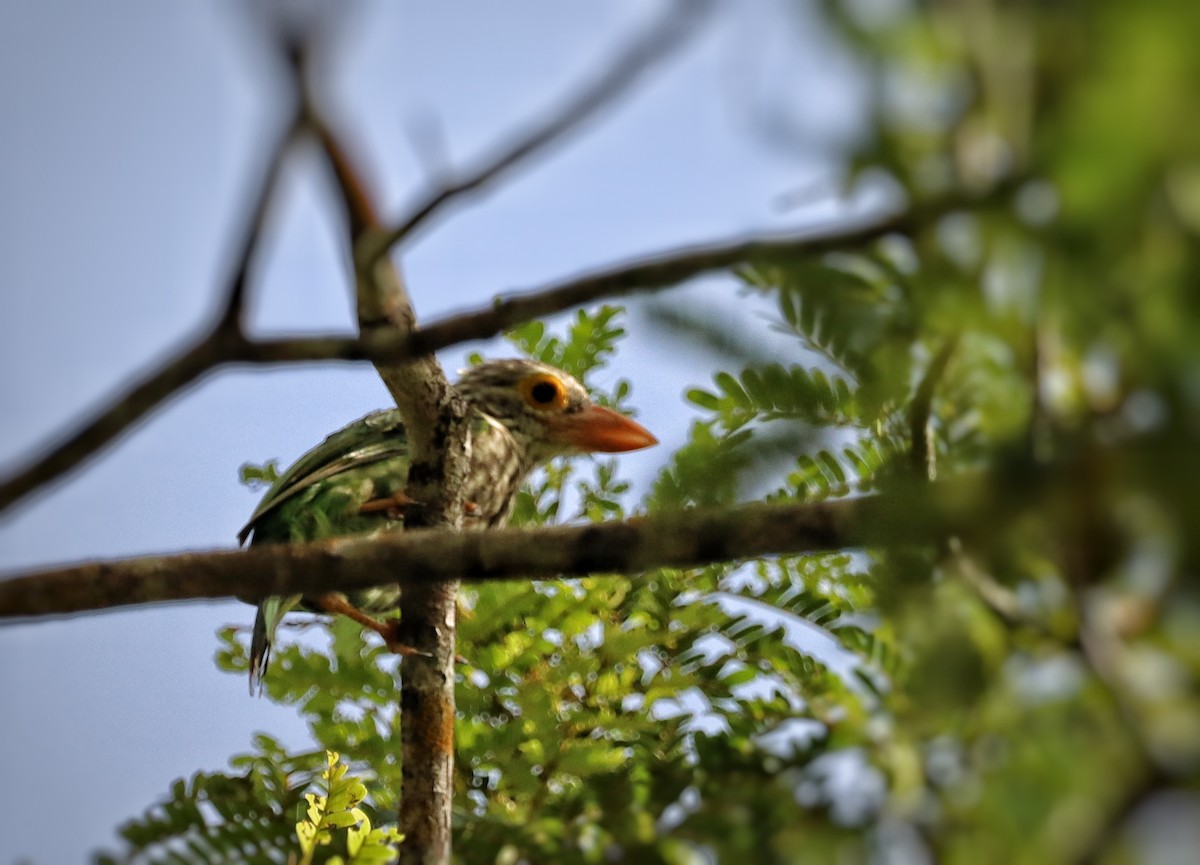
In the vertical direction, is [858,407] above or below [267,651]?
below

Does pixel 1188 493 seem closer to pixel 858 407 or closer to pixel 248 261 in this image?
pixel 858 407

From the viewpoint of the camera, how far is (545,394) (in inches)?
154

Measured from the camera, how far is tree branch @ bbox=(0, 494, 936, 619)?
1.79 meters

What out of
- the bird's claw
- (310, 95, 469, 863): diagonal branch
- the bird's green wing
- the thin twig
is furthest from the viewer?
the bird's green wing

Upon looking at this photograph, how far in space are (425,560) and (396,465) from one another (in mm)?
1614

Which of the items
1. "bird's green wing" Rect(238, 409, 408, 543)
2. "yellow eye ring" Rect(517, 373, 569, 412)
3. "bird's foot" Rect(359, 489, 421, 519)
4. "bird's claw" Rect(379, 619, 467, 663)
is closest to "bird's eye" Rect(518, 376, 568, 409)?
"yellow eye ring" Rect(517, 373, 569, 412)

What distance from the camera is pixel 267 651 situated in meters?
3.03

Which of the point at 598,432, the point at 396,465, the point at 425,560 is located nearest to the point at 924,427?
the point at 425,560

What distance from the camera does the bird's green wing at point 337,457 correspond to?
344 centimetres

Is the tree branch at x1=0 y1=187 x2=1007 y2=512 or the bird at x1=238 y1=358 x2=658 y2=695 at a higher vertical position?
the bird at x1=238 y1=358 x2=658 y2=695

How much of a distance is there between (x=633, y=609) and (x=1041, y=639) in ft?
5.83

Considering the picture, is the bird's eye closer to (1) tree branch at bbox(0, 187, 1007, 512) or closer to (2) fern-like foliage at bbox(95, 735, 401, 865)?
(2) fern-like foliage at bbox(95, 735, 401, 865)

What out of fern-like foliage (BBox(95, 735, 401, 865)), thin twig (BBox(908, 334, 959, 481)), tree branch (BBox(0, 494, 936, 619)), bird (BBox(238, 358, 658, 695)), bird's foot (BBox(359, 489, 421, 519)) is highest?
bird (BBox(238, 358, 658, 695))

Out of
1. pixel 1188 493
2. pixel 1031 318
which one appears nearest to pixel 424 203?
pixel 1031 318
